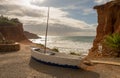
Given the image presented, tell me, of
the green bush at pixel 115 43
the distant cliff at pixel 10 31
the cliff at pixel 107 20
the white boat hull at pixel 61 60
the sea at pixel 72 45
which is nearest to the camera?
the white boat hull at pixel 61 60

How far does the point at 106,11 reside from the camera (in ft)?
80.5

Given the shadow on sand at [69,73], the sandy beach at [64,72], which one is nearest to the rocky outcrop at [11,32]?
the sandy beach at [64,72]

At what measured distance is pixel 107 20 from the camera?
79.4 feet

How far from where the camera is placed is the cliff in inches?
918

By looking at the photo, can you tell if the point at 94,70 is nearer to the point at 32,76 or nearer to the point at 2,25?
the point at 32,76

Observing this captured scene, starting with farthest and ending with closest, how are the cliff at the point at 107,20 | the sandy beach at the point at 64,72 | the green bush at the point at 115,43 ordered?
the cliff at the point at 107,20, the green bush at the point at 115,43, the sandy beach at the point at 64,72

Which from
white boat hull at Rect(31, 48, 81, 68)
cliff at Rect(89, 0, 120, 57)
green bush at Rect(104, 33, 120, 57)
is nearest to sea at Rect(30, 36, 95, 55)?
cliff at Rect(89, 0, 120, 57)

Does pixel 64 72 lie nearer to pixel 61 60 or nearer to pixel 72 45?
pixel 61 60

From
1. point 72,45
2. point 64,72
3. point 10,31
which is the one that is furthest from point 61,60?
point 72,45

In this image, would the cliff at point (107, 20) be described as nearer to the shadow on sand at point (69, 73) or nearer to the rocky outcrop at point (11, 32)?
the shadow on sand at point (69, 73)

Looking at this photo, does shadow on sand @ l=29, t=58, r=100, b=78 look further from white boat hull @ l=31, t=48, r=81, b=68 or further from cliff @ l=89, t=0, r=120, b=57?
cliff @ l=89, t=0, r=120, b=57

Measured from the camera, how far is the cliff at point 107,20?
76.5ft

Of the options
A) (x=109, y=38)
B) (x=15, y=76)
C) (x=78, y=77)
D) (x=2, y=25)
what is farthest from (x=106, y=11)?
(x=2, y=25)

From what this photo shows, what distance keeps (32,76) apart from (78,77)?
9.52 ft
